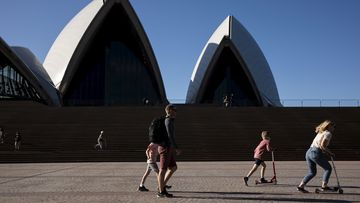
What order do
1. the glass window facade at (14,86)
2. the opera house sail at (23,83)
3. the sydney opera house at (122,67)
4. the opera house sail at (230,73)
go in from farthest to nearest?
the opera house sail at (230,73)
the sydney opera house at (122,67)
the glass window facade at (14,86)
the opera house sail at (23,83)

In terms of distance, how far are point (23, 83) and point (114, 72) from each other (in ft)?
25.3

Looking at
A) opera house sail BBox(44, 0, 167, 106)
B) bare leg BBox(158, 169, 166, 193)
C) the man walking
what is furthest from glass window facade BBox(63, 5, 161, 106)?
bare leg BBox(158, 169, 166, 193)

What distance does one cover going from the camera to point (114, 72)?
40188 mm

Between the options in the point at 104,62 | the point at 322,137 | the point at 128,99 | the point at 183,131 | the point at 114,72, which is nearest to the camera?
the point at 322,137

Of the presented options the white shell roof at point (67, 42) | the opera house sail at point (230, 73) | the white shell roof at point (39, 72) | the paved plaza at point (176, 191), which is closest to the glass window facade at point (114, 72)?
the white shell roof at point (67, 42)

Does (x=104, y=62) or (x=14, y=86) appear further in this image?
(x=104, y=62)

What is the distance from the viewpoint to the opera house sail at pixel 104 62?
3781 centimetres

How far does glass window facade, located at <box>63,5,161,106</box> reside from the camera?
39.2 metres

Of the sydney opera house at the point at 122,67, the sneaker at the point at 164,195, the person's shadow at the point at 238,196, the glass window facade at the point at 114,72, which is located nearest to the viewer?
the person's shadow at the point at 238,196

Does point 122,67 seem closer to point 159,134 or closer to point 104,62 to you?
point 104,62

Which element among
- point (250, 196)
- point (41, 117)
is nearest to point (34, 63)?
point (41, 117)

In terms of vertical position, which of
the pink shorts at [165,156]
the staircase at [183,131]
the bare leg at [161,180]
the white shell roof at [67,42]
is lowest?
the staircase at [183,131]

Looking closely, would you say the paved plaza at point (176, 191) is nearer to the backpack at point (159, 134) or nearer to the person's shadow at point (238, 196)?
the person's shadow at point (238, 196)

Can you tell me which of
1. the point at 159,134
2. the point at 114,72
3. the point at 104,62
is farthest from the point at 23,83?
the point at 159,134
